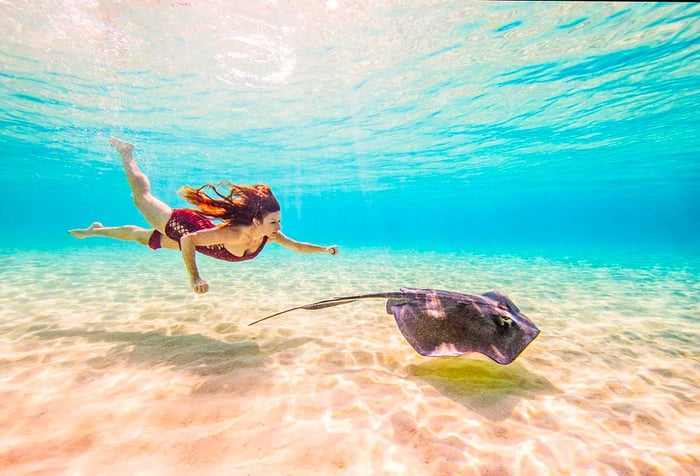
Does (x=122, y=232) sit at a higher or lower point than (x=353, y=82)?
lower

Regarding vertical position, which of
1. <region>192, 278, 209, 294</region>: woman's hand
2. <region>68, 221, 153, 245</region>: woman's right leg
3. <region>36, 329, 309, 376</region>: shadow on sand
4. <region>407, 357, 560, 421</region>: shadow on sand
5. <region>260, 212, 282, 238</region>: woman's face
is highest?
<region>68, 221, 153, 245</region>: woman's right leg

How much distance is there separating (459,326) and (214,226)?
3.84 m

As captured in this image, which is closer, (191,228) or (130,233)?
(191,228)

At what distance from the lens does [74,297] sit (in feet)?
26.2

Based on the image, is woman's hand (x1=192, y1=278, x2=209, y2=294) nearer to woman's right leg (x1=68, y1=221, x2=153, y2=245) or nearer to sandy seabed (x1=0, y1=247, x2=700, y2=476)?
sandy seabed (x1=0, y1=247, x2=700, y2=476)

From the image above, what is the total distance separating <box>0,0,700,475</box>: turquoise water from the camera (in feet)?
8.00

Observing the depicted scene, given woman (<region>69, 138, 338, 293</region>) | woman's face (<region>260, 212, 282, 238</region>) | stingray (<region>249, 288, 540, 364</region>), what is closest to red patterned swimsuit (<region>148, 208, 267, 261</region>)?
woman (<region>69, 138, 338, 293</region>)

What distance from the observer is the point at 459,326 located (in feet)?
10.7

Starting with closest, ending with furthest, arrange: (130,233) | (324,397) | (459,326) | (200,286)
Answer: (324,397)
(459,326)
(200,286)
(130,233)

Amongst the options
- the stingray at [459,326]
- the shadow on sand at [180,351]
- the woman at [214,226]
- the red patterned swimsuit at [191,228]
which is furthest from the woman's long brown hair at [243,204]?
the shadow on sand at [180,351]

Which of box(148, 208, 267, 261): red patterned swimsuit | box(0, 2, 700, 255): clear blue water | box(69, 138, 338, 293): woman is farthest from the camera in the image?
box(0, 2, 700, 255): clear blue water

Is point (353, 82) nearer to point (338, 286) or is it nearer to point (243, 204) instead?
point (338, 286)

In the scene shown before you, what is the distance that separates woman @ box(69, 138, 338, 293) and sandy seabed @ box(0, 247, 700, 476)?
137 cm

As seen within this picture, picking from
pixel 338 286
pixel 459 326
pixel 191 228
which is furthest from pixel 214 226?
pixel 338 286
